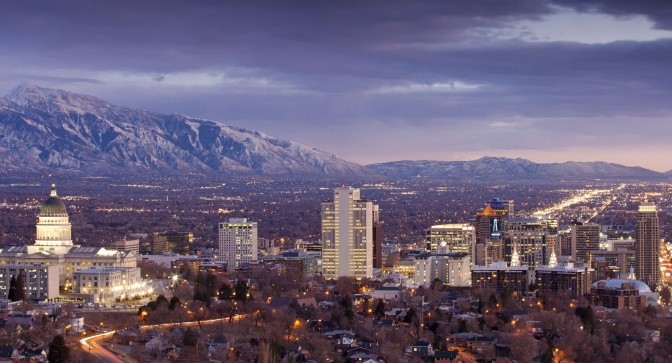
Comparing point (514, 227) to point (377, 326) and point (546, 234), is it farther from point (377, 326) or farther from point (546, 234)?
point (377, 326)

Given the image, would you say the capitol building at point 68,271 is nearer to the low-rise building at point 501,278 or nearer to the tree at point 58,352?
the tree at point 58,352

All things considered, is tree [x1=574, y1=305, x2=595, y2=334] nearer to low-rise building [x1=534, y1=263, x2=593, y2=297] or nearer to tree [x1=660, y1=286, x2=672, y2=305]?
low-rise building [x1=534, y1=263, x2=593, y2=297]

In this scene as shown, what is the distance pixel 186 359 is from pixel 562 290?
128 ft

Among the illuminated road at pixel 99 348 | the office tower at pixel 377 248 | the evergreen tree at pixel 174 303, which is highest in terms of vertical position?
the office tower at pixel 377 248

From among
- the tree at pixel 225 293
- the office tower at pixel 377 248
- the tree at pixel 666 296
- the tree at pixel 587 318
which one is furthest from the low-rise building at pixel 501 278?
the tree at pixel 225 293

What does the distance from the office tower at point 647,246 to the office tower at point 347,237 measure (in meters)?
18.0

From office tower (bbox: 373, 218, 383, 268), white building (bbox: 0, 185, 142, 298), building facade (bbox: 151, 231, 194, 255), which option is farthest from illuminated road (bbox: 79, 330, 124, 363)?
building facade (bbox: 151, 231, 194, 255)

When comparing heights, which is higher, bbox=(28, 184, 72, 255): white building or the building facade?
bbox=(28, 184, 72, 255): white building

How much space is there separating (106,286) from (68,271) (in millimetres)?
6911

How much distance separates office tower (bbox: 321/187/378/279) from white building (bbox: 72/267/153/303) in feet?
80.8

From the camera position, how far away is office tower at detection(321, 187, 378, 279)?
108312 mm

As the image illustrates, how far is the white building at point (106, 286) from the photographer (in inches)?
3189

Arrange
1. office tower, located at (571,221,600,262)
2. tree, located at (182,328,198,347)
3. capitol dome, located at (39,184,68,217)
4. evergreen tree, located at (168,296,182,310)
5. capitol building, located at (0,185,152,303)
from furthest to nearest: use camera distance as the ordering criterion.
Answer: office tower, located at (571,221,600,262), capitol dome, located at (39,184,68,217), capitol building, located at (0,185,152,303), evergreen tree, located at (168,296,182,310), tree, located at (182,328,198,347)

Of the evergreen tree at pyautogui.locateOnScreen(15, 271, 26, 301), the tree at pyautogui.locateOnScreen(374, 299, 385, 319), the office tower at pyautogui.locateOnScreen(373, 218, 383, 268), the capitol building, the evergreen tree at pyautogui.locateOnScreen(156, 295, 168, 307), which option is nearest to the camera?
the evergreen tree at pyautogui.locateOnScreen(156, 295, 168, 307)
